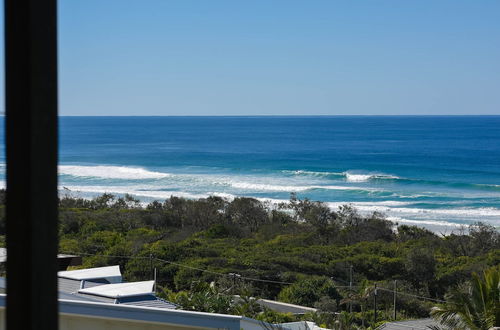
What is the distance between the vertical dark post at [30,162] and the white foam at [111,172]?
3263 centimetres

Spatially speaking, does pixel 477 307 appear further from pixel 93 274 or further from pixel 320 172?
pixel 320 172

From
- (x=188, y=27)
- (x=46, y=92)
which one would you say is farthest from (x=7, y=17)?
(x=188, y=27)

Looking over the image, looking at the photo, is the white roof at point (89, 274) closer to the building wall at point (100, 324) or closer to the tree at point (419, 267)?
the building wall at point (100, 324)

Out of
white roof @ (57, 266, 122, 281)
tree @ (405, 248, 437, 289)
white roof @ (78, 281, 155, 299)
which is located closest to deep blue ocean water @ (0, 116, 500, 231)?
tree @ (405, 248, 437, 289)

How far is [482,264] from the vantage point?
1235 cm

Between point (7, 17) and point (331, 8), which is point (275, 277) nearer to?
point (7, 17)

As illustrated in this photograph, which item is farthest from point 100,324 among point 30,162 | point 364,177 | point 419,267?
point 364,177

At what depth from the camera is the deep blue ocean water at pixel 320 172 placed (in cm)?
2503

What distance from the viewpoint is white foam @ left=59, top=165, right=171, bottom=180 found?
3350 cm

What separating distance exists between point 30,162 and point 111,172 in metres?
35.1

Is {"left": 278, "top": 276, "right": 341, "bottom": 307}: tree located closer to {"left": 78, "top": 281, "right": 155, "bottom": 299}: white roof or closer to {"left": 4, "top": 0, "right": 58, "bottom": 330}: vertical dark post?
{"left": 78, "top": 281, "right": 155, "bottom": 299}: white roof

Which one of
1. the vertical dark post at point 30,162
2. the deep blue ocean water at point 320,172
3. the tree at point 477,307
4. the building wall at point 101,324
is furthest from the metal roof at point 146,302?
the deep blue ocean water at point 320,172

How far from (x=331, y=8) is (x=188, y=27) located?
14.0 metres

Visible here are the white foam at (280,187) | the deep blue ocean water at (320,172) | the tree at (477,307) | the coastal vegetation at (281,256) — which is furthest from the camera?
the white foam at (280,187)
